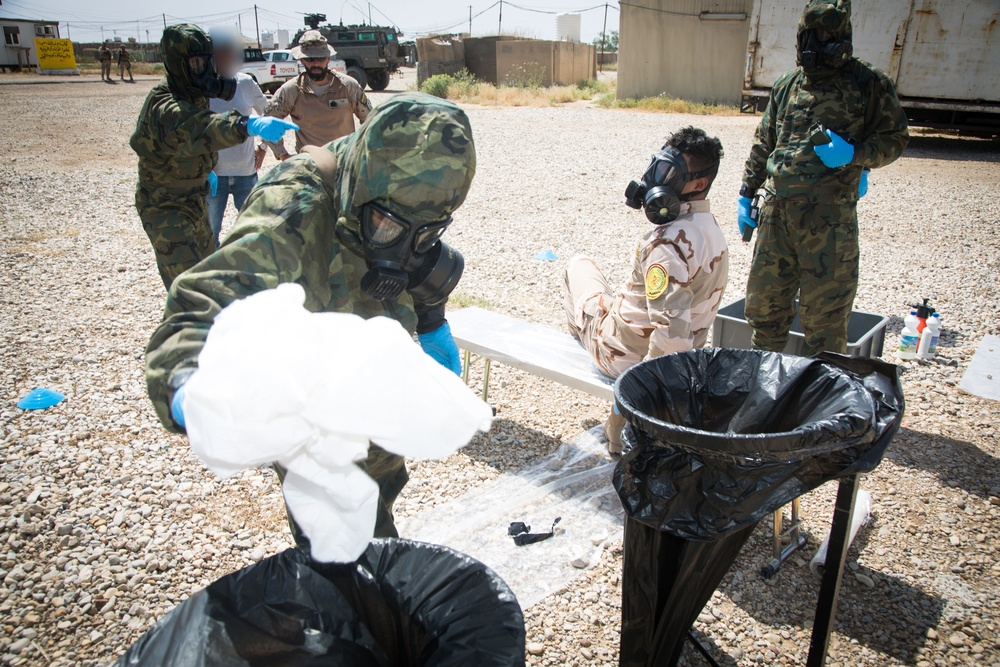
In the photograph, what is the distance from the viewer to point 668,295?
2.92 m

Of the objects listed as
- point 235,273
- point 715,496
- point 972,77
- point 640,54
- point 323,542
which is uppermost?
point 640,54

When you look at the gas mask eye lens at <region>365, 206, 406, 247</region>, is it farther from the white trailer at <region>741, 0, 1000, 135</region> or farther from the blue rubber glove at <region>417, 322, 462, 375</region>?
the white trailer at <region>741, 0, 1000, 135</region>

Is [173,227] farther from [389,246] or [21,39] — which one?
[21,39]

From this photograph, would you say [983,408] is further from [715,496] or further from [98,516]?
[98,516]

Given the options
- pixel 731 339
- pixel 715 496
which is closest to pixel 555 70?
pixel 731 339

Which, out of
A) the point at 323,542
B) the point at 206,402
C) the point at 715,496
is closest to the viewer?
the point at 206,402

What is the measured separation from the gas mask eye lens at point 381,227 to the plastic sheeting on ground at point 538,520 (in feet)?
5.27

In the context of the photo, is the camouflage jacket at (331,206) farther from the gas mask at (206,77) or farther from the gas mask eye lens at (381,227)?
the gas mask at (206,77)

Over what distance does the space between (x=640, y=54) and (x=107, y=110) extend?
15370mm

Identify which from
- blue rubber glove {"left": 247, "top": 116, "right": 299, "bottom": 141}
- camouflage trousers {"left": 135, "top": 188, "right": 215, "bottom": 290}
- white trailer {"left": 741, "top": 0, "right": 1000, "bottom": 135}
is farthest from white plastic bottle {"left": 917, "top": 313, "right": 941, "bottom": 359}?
white trailer {"left": 741, "top": 0, "right": 1000, "bottom": 135}

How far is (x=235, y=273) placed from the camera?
1469mm

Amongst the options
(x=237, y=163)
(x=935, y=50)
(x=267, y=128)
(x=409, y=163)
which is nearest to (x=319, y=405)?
(x=409, y=163)

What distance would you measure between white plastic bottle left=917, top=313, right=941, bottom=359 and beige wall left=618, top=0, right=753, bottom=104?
17.0m

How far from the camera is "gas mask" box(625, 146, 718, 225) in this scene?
294cm
